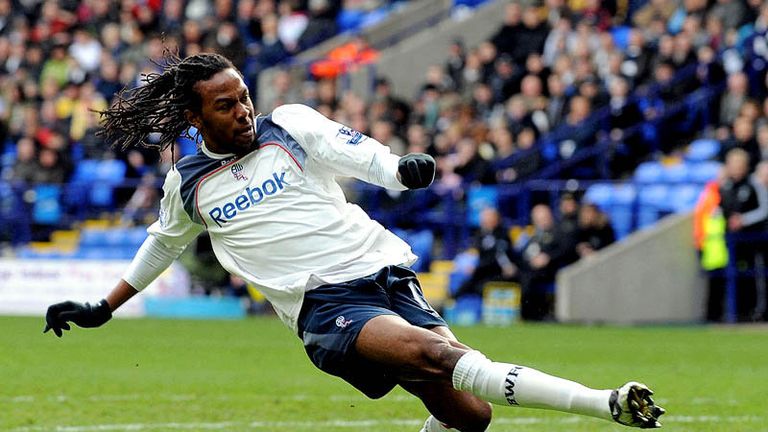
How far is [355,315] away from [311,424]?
256 centimetres

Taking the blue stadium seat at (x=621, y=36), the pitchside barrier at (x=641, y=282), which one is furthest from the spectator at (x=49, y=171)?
the pitchside barrier at (x=641, y=282)

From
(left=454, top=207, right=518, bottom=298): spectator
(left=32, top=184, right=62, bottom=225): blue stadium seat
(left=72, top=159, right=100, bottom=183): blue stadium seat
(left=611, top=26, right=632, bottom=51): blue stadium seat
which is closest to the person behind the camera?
(left=454, top=207, right=518, bottom=298): spectator

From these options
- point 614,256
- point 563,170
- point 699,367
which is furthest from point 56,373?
point 563,170

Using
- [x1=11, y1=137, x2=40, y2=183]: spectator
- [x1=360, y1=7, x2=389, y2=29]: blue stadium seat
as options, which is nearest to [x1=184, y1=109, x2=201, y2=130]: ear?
[x1=11, y1=137, x2=40, y2=183]: spectator

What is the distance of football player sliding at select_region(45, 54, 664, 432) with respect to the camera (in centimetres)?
605

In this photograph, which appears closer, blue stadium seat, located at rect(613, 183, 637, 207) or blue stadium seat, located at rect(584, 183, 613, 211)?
blue stadium seat, located at rect(613, 183, 637, 207)

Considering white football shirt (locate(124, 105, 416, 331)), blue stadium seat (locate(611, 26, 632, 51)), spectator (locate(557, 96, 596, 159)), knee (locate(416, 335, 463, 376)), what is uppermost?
blue stadium seat (locate(611, 26, 632, 51))

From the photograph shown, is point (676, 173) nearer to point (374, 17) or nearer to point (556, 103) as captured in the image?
point (556, 103)

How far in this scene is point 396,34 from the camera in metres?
26.5

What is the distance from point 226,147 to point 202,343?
28.9ft

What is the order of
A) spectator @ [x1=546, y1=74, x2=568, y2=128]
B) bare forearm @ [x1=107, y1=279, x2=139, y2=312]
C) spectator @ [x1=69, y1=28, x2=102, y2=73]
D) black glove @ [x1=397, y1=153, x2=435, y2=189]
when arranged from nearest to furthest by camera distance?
black glove @ [x1=397, y1=153, x2=435, y2=189], bare forearm @ [x1=107, y1=279, x2=139, y2=312], spectator @ [x1=546, y1=74, x2=568, y2=128], spectator @ [x1=69, y1=28, x2=102, y2=73]

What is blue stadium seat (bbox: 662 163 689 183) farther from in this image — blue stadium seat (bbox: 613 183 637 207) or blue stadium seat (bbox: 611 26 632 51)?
blue stadium seat (bbox: 611 26 632 51)

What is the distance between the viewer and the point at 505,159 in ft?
66.4

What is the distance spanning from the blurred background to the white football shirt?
915 centimetres
